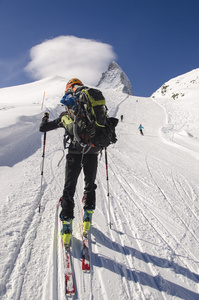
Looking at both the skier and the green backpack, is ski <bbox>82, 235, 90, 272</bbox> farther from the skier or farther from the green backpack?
the green backpack

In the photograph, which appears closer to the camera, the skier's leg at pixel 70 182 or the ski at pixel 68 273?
the ski at pixel 68 273

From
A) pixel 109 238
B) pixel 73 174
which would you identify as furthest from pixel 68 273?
pixel 73 174

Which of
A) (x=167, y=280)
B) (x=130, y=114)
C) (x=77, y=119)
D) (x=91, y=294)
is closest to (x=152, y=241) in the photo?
(x=167, y=280)

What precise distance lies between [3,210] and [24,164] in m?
3.05

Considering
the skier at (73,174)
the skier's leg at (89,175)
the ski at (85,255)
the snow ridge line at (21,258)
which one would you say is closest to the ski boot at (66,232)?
the skier at (73,174)

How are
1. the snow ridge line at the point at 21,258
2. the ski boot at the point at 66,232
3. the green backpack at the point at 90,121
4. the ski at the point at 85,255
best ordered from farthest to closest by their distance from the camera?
the ski boot at the point at 66,232, the green backpack at the point at 90,121, the ski at the point at 85,255, the snow ridge line at the point at 21,258

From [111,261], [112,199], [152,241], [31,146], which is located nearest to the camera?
[111,261]

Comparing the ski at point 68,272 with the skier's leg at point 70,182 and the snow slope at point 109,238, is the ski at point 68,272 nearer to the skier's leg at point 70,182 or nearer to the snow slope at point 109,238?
the snow slope at point 109,238

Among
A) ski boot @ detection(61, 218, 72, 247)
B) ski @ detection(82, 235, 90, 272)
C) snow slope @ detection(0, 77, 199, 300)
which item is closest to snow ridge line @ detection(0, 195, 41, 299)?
snow slope @ detection(0, 77, 199, 300)

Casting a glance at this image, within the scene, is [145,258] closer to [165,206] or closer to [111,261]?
[111,261]

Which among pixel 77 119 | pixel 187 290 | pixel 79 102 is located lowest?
pixel 187 290

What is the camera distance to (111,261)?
282 centimetres

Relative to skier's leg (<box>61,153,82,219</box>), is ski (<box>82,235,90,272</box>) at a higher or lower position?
lower

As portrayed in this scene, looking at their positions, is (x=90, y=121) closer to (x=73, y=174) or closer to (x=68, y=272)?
(x=73, y=174)
